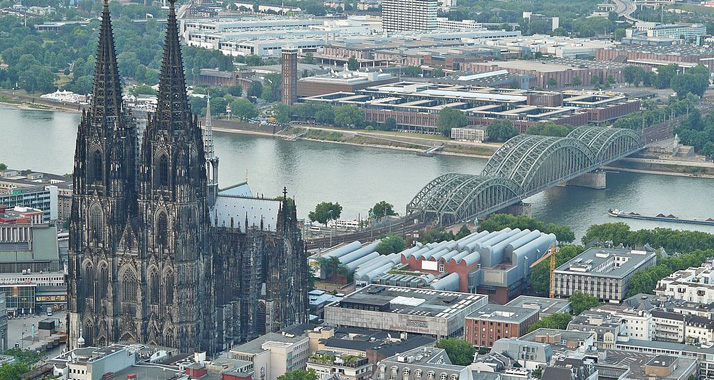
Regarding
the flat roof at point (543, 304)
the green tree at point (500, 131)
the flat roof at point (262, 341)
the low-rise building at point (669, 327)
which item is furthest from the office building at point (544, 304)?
the green tree at point (500, 131)

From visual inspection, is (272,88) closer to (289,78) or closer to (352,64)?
(289,78)

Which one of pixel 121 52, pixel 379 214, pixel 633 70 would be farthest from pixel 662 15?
pixel 379 214

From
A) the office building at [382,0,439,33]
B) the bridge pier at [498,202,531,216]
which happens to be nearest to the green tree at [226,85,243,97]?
the bridge pier at [498,202,531,216]

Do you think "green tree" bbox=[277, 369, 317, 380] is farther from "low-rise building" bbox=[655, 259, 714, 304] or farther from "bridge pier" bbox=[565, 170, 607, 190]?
"bridge pier" bbox=[565, 170, 607, 190]

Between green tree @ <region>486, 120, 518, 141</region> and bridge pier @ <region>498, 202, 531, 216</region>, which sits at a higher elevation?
green tree @ <region>486, 120, 518, 141</region>

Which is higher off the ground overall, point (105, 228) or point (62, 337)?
point (105, 228)

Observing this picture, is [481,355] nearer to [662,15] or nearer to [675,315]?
[675,315]

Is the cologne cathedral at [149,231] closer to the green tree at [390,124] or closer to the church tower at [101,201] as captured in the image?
the church tower at [101,201]
